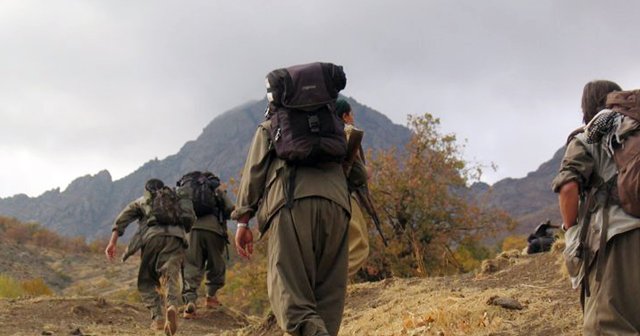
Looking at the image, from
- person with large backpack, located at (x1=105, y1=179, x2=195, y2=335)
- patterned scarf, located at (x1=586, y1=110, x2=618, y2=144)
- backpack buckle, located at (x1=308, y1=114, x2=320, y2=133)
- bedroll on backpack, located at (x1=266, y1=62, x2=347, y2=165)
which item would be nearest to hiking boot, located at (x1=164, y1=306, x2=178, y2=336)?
person with large backpack, located at (x1=105, y1=179, x2=195, y2=335)

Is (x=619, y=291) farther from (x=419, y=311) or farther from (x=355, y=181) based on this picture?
(x=419, y=311)

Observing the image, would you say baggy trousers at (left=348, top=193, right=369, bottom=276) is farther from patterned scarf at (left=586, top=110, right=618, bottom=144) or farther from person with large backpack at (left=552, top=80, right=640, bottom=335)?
patterned scarf at (left=586, top=110, right=618, bottom=144)

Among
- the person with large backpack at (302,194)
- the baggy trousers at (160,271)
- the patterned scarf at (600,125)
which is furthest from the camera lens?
the baggy trousers at (160,271)

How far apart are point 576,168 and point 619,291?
716mm

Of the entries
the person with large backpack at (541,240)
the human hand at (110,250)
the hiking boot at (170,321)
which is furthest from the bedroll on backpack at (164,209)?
the person with large backpack at (541,240)

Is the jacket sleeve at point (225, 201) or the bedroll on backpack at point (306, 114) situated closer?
the bedroll on backpack at point (306, 114)

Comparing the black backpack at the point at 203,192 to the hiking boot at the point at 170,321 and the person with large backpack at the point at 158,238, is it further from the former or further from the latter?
the hiking boot at the point at 170,321

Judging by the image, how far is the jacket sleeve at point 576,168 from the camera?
13.2 ft

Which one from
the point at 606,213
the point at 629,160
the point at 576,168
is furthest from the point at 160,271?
the point at 629,160

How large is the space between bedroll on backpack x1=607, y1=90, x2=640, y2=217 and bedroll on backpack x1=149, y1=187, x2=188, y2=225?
6193 millimetres

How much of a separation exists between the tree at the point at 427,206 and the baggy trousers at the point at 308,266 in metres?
16.7

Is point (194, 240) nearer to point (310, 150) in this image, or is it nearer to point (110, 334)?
point (110, 334)

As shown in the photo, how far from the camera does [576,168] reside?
4.04 meters

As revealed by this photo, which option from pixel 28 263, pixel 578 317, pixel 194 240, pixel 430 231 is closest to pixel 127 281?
pixel 28 263
